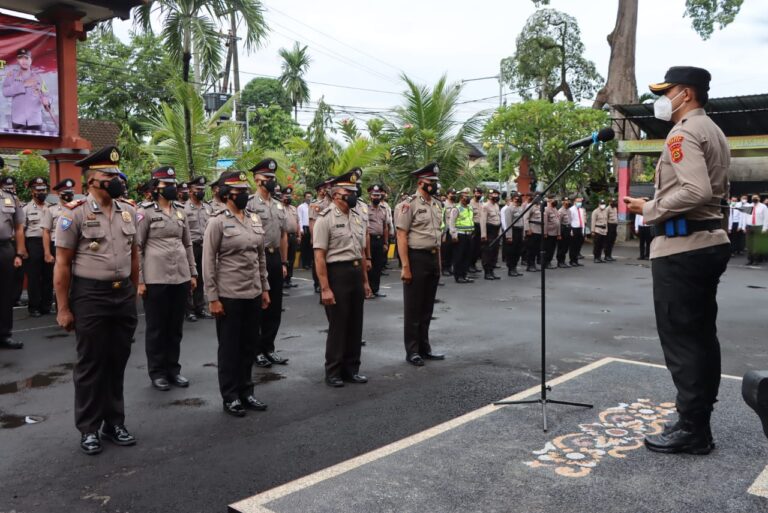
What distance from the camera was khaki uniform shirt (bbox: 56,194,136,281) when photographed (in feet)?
13.7

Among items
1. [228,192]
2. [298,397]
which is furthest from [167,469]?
[228,192]

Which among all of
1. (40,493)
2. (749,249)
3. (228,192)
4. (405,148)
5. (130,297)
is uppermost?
(405,148)

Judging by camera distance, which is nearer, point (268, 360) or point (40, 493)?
point (40, 493)

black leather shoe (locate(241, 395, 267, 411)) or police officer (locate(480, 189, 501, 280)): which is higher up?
police officer (locate(480, 189, 501, 280))

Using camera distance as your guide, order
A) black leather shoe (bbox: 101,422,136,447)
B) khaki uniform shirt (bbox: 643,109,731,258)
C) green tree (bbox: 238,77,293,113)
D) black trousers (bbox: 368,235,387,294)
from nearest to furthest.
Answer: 1. khaki uniform shirt (bbox: 643,109,731,258)
2. black leather shoe (bbox: 101,422,136,447)
3. black trousers (bbox: 368,235,387,294)
4. green tree (bbox: 238,77,293,113)

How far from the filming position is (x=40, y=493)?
11.6 feet

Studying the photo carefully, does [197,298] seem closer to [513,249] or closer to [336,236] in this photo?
[336,236]

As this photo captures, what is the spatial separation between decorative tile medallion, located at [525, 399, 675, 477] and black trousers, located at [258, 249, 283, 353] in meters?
3.26

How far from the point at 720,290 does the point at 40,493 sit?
11551 millimetres

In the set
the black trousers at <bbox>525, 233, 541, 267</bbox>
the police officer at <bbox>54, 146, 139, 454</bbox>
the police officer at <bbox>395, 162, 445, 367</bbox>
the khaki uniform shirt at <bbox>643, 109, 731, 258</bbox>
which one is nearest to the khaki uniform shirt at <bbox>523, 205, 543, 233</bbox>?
the black trousers at <bbox>525, 233, 541, 267</bbox>

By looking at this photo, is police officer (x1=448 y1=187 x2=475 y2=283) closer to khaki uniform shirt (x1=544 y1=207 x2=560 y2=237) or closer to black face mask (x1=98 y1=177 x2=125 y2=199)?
khaki uniform shirt (x1=544 y1=207 x2=560 y2=237)

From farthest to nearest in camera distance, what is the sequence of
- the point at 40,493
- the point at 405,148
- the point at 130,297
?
the point at 405,148 < the point at 130,297 < the point at 40,493

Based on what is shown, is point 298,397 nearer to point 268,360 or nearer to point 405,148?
point 268,360

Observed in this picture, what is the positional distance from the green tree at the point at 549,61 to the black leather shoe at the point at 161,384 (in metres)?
27.8
